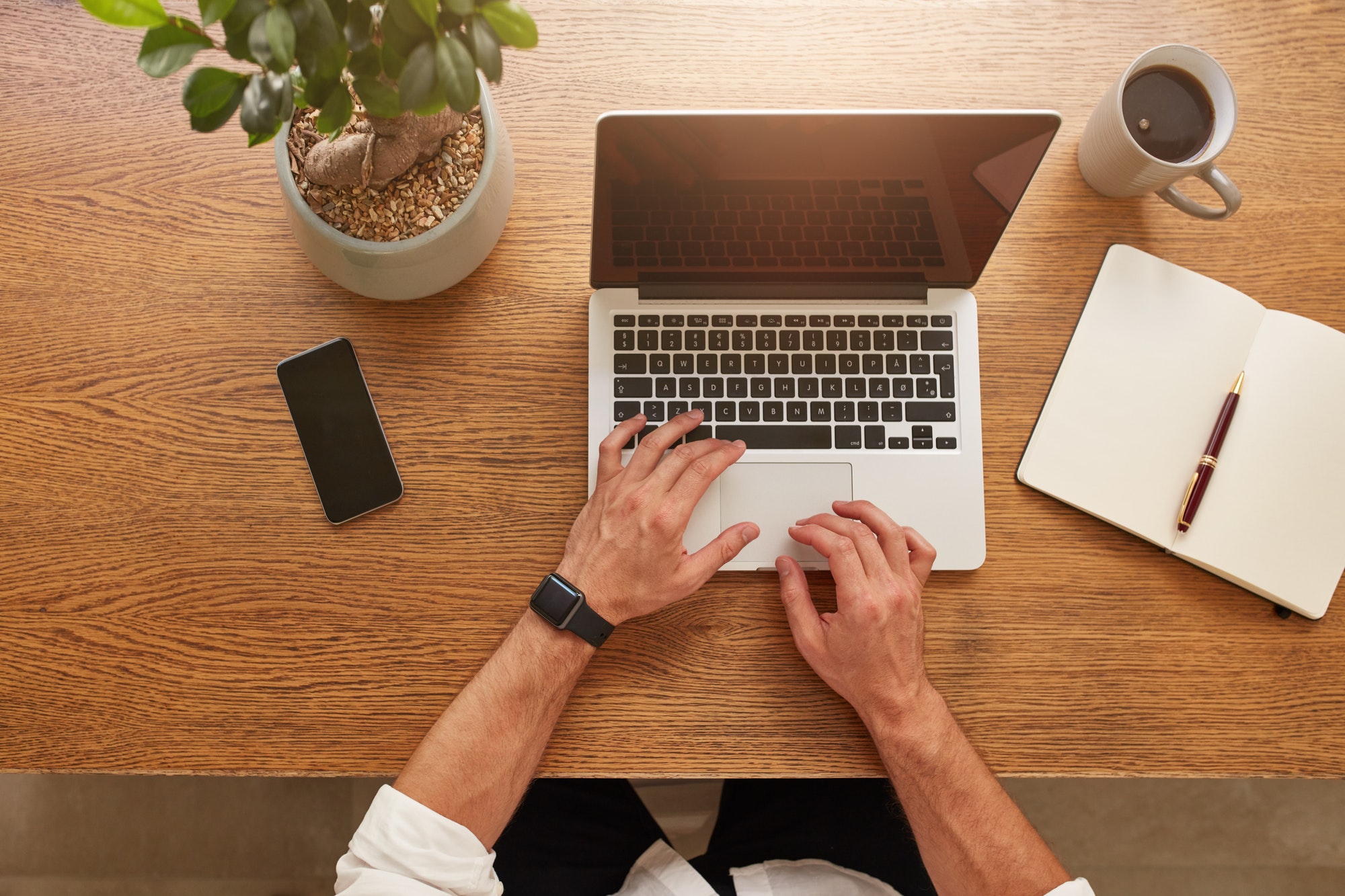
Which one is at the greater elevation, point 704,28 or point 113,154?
point 704,28

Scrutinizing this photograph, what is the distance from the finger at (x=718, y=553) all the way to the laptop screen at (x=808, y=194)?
0.27 metres

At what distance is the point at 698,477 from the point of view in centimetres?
81

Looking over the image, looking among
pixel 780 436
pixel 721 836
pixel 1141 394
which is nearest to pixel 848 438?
pixel 780 436

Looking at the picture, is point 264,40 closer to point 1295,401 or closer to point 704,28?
point 704,28

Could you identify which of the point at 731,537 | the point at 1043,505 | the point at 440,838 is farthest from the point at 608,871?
the point at 1043,505

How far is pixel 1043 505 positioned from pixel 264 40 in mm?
837

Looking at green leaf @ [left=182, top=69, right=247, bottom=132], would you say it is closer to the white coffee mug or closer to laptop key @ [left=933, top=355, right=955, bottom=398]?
laptop key @ [left=933, top=355, right=955, bottom=398]

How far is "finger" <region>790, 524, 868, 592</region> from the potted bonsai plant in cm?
48

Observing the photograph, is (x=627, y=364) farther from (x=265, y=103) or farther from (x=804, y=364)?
(x=265, y=103)

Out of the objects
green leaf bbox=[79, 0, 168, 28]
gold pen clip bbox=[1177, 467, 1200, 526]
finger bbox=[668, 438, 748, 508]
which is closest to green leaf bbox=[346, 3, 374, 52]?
green leaf bbox=[79, 0, 168, 28]

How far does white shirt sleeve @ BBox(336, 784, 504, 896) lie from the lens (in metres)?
0.74

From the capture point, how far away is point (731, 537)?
805 millimetres

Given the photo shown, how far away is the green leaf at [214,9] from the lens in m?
0.47

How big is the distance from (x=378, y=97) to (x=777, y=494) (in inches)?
21.0
